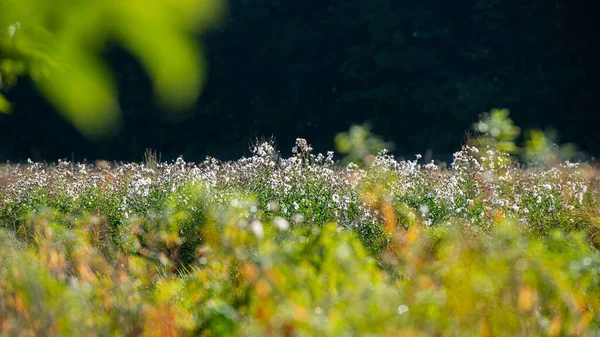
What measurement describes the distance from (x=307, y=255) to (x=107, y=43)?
184cm

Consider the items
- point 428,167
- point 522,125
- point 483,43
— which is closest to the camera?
point 428,167

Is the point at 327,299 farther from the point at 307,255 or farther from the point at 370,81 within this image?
the point at 370,81

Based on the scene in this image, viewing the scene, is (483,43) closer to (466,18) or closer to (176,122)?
(466,18)

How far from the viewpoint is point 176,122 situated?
2077 centimetres

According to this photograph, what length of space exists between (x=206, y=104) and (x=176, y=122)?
3.34ft

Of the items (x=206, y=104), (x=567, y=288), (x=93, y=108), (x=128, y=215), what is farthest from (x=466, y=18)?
(x=93, y=108)

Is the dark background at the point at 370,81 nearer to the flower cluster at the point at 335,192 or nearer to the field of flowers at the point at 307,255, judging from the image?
the field of flowers at the point at 307,255

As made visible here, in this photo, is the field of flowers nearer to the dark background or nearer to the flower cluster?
the flower cluster

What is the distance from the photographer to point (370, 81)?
20.5 m

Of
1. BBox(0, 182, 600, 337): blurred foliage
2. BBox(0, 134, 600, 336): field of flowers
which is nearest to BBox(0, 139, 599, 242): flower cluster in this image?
A: BBox(0, 134, 600, 336): field of flowers

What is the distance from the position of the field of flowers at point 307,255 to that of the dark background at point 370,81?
35.9ft

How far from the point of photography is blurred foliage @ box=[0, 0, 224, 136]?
1146mm

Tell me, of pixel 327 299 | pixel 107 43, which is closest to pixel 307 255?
pixel 327 299

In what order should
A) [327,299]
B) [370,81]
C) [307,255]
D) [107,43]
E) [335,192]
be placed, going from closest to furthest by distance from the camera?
[107,43] → [327,299] → [307,255] → [335,192] → [370,81]
